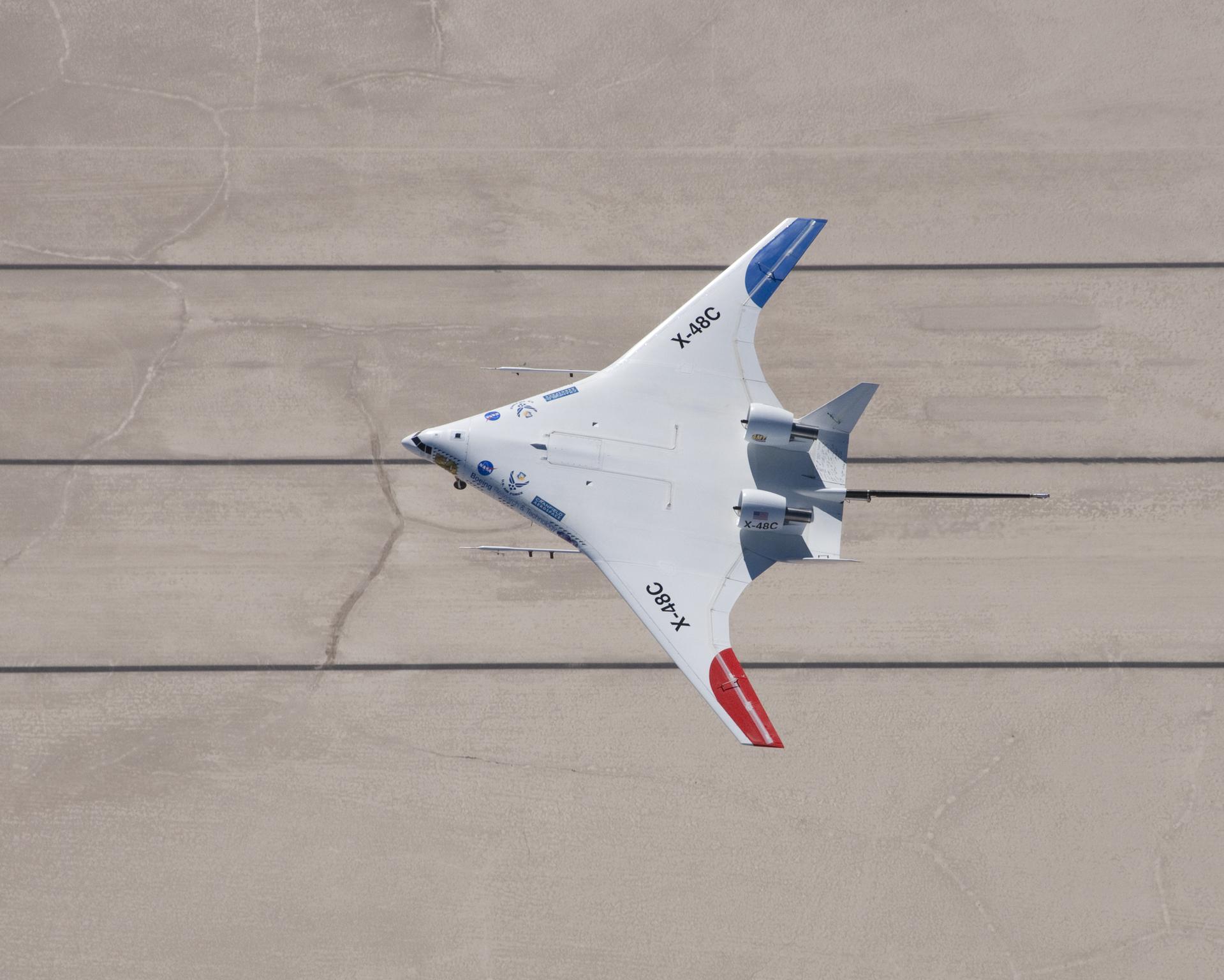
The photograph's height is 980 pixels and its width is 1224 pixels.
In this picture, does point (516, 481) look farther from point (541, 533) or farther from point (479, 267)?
point (479, 267)

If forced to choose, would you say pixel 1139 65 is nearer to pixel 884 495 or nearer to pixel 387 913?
pixel 884 495

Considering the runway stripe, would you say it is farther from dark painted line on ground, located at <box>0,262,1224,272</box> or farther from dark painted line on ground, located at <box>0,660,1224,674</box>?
dark painted line on ground, located at <box>0,660,1224,674</box>

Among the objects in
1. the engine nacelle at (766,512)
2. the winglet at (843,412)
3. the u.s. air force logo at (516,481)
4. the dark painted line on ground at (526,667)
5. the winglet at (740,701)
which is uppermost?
the winglet at (843,412)

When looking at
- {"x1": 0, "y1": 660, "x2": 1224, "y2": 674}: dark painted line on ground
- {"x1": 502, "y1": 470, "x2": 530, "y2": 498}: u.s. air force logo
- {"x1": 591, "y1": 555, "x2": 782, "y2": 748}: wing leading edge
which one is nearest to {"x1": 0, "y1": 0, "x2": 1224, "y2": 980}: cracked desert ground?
{"x1": 0, "y1": 660, "x2": 1224, "y2": 674}: dark painted line on ground

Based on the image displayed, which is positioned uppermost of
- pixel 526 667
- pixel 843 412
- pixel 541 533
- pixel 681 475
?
pixel 843 412

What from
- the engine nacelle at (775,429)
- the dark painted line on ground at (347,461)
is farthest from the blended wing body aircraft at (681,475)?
the dark painted line on ground at (347,461)

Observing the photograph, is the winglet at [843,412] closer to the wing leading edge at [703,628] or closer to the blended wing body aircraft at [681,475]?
the blended wing body aircraft at [681,475]

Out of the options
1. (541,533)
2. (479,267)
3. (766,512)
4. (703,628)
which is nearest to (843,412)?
(766,512)

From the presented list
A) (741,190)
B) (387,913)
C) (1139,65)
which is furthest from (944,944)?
(1139,65)
